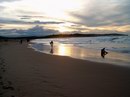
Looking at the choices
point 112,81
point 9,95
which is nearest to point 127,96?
point 112,81

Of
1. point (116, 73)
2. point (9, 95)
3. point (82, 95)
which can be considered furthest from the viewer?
point (116, 73)

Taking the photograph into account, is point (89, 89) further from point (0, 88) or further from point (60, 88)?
point (0, 88)

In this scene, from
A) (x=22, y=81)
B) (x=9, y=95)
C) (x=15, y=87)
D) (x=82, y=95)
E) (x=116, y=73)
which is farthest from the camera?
(x=116, y=73)

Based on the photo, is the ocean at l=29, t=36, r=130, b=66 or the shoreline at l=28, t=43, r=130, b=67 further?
the ocean at l=29, t=36, r=130, b=66

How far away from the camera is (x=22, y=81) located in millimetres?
11680

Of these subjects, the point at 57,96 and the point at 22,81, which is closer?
the point at 57,96

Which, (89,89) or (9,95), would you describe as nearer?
(9,95)

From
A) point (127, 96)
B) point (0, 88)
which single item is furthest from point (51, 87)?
point (127, 96)

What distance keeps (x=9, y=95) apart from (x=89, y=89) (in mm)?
3419

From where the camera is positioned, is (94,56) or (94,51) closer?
(94,56)

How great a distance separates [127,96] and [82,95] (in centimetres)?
176

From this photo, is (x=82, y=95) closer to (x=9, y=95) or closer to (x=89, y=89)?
(x=89, y=89)

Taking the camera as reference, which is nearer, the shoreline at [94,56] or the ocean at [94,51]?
the shoreline at [94,56]

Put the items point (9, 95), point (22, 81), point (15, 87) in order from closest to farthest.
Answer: point (9, 95)
point (15, 87)
point (22, 81)
